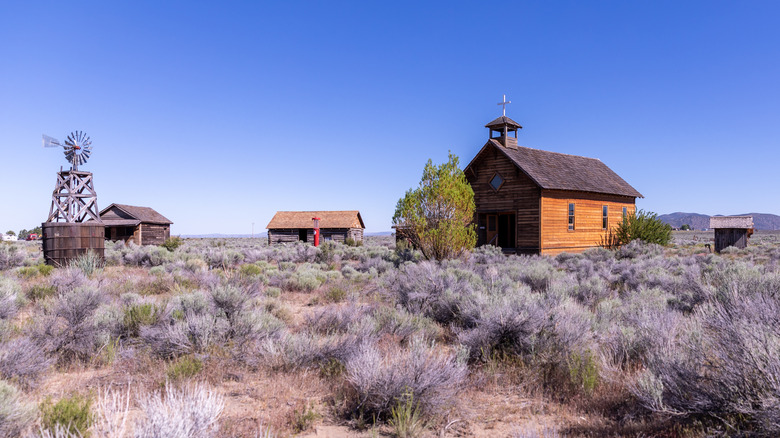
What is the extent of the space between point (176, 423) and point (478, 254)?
52.2 ft

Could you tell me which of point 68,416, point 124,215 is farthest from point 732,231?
point 124,215

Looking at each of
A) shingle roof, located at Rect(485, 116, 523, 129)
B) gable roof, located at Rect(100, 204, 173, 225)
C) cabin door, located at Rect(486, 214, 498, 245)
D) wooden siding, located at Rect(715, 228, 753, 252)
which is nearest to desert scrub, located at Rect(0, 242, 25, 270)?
cabin door, located at Rect(486, 214, 498, 245)

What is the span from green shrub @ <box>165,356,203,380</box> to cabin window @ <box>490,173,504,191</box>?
19.8 m

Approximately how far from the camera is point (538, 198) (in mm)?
20703

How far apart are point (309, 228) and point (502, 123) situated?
73.4ft

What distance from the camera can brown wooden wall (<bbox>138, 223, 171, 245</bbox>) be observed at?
38.3 meters

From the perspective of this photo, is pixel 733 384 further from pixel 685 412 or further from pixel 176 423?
pixel 176 423

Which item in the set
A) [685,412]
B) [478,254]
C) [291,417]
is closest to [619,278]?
[478,254]

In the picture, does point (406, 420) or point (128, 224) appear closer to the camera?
point (406, 420)

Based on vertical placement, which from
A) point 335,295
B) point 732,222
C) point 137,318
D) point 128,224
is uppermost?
point 732,222

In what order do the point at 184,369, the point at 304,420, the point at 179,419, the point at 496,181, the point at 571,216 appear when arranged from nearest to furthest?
the point at 179,419
the point at 304,420
the point at 184,369
the point at 571,216
the point at 496,181

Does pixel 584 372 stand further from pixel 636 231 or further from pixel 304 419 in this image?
pixel 636 231

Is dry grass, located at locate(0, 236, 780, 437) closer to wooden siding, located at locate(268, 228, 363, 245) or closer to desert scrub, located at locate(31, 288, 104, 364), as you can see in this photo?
desert scrub, located at locate(31, 288, 104, 364)

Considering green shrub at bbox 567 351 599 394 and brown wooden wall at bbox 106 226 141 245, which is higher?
brown wooden wall at bbox 106 226 141 245
